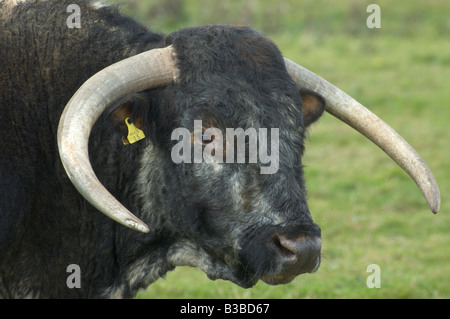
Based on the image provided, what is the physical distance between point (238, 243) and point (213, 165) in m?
0.49

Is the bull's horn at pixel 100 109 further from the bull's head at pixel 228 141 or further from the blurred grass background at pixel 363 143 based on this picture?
the blurred grass background at pixel 363 143

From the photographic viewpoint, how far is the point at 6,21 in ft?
17.6

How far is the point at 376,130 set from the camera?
5.43 metres

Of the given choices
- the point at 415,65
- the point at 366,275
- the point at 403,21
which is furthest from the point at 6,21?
the point at 403,21

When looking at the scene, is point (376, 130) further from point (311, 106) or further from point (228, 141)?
point (228, 141)

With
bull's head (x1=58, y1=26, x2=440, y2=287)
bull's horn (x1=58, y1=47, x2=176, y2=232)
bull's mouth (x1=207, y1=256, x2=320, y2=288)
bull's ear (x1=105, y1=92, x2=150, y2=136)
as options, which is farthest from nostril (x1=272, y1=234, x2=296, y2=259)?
bull's ear (x1=105, y1=92, x2=150, y2=136)

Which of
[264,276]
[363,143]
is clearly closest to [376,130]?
[264,276]

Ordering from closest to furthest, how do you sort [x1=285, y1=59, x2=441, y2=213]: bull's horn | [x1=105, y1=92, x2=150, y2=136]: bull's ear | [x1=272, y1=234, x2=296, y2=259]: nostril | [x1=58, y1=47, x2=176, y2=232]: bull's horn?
1. [x1=58, y1=47, x2=176, y2=232]: bull's horn
2. [x1=272, y1=234, x2=296, y2=259]: nostril
3. [x1=105, y1=92, x2=150, y2=136]: bull's ear
4. [x1=285, y1=59, x2=441, y2=213]: bull's horn

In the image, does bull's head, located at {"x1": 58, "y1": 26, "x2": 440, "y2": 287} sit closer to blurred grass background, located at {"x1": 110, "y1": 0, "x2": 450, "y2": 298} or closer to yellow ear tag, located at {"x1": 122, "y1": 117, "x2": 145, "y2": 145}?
yellow ear tag, located at {"x1": 122, "y1": 117, "x2": 145, "y2": 145}

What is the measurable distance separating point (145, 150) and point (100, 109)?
57 centimetres

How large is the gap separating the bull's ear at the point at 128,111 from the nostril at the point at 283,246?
1127 millimetres

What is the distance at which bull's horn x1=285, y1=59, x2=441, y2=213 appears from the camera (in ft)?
17.1

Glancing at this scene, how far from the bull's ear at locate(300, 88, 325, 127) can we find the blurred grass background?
114 centimetres
